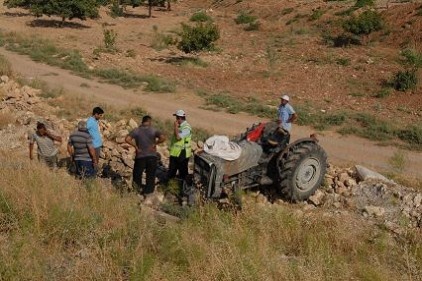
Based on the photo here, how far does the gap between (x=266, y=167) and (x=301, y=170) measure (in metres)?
0.58

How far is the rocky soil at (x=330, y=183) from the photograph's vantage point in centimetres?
753

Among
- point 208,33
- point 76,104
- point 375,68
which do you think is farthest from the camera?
point 208,33

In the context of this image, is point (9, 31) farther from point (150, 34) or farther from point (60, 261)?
point (60, 261)

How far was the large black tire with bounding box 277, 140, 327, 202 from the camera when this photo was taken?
748cm

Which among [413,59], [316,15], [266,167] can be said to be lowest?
[266,167]

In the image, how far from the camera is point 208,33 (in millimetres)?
24875

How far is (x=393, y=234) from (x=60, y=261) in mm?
4298

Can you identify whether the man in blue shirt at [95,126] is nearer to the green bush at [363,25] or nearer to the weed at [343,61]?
the weed at [343,61]

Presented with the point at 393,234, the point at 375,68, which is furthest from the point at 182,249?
the point at 375,68

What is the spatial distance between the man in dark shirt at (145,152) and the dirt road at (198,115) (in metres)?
5.46

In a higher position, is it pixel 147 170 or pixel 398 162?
pixel 147 170

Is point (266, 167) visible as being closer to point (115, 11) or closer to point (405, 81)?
point (405, 81)

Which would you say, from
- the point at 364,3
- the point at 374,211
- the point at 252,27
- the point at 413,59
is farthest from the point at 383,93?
the point at 364,3

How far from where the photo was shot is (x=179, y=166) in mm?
8164
